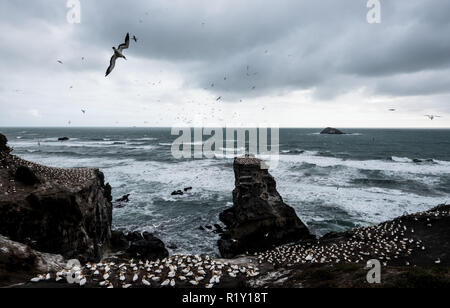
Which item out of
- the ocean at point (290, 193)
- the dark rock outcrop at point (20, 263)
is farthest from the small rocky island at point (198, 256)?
the ocean at point (290, 193)

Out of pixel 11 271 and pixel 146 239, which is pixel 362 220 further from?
pixel 11 271

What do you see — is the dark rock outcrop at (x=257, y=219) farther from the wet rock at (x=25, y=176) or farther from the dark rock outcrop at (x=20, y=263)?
the wet rock at (x=25, y=176)

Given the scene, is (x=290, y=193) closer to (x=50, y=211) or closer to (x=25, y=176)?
(x=50, y=211)

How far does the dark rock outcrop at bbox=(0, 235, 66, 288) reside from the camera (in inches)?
338

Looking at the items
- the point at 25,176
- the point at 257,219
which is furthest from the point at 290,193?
the point at 25,176

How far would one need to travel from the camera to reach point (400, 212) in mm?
29359

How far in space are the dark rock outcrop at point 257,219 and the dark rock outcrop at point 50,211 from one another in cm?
1045

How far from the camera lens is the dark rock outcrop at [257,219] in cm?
2219

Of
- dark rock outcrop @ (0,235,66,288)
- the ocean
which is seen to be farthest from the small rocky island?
the ocean

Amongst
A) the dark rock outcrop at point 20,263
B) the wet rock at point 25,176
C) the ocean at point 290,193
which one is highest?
the wet rock at point 25,176

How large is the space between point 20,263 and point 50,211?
6.13 m

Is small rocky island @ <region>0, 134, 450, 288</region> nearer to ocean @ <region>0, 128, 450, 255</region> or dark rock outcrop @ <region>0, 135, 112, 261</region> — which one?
dark rock outcrop @ <region>0, 135, 112, 261</region>

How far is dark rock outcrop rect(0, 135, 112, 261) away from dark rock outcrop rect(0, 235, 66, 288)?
4169 mm
